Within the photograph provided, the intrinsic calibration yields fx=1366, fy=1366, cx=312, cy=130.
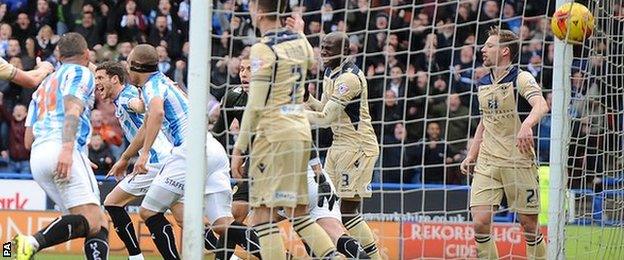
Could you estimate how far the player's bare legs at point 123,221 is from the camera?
1066cm

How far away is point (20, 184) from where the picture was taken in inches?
611

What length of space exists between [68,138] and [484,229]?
11.9 feet

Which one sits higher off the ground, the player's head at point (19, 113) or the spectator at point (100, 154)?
the player's head at point (19, 113)

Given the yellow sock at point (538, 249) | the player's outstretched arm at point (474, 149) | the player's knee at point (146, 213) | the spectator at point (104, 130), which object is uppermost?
the player's outstretched arm at point (474, 149)

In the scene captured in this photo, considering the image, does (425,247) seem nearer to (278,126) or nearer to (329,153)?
(329,153)

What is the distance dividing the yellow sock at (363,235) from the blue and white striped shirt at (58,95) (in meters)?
2.85

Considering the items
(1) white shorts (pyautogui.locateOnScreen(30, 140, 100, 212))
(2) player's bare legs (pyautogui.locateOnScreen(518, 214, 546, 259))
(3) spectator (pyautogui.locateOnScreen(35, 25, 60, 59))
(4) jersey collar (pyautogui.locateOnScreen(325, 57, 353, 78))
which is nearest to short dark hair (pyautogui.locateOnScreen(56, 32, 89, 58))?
(1) white shorts (pyautogui.locateOnScreen(30, 140, 100, 212))

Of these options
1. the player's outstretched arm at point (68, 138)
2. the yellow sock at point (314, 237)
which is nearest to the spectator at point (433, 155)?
the yellow sock at point (314, 237)

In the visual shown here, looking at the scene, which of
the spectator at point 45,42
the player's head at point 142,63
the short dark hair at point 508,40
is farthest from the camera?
the spectator at point 45,42

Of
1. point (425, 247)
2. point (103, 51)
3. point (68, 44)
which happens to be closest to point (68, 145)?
point (68, 44)

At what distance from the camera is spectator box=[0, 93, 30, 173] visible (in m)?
17.6

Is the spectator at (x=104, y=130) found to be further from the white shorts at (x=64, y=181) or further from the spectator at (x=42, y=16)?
the white shorts at (x=64, y=181)

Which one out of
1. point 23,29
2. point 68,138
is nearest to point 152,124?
point 68,138

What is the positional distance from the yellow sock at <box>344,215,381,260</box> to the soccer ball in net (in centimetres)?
229
